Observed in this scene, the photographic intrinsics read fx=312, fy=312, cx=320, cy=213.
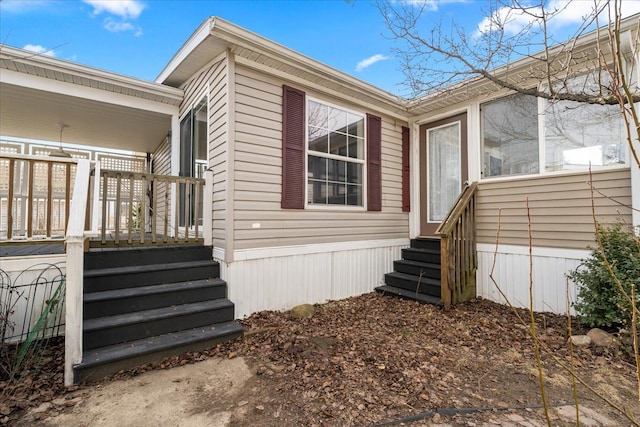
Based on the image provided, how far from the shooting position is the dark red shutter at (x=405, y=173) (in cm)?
594

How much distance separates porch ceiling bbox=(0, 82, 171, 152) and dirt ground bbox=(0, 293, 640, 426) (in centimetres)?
365

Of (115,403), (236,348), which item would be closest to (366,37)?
(236,348)

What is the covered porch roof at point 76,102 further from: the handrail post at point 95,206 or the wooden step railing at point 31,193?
the handrail post at point 95,206

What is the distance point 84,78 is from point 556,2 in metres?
5.84

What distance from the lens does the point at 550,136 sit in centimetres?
433

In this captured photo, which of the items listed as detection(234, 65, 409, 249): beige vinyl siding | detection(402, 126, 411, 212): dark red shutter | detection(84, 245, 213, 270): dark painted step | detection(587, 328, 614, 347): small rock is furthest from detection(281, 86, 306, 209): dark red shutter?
detection(587, 328, 614, 347): small rock

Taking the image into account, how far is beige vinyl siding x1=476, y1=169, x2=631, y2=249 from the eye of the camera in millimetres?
3855

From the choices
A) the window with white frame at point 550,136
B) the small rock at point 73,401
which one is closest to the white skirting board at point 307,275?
the small rock at point 73,401

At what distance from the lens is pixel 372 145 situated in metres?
5.45

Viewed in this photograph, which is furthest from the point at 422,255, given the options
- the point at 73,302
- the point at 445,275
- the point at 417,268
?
the point at 73,302

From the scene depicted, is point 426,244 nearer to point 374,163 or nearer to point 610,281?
point 374,163

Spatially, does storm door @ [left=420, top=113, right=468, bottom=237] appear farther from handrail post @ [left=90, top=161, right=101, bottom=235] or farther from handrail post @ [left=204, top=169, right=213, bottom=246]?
handrail post @ [left=90, top=161, right=101, bottom=235]

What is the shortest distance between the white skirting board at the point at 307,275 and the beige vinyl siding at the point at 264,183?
0.24 meters

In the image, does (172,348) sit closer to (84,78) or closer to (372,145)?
(84,78)
